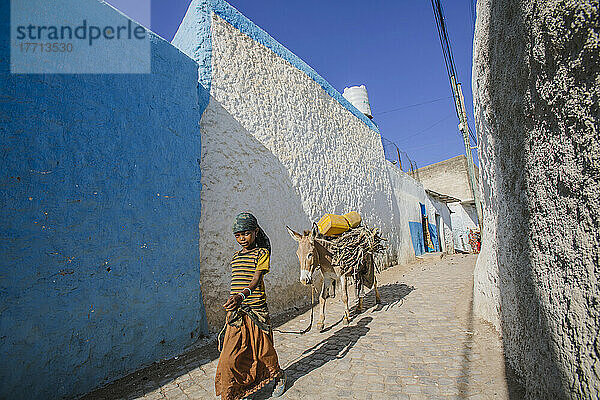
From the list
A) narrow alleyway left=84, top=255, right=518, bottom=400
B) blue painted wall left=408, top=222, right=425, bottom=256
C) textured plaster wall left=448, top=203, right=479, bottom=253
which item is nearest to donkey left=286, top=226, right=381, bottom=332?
narrow alleyway left=84, top=255, right=518, bottom=400

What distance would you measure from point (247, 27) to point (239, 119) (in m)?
2.28

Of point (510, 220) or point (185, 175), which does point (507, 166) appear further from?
point (185, 175)

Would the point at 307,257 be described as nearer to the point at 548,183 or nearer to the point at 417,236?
the point at 548,183

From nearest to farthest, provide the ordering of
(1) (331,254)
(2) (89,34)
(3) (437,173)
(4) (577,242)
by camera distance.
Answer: (4) (577,242)
(2) (89,34)
(1) (331,254)
(3) (437,173)

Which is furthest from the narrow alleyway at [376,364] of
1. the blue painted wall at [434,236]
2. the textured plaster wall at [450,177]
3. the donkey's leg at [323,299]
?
the textured plaster wall at [450,177]

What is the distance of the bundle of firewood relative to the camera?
5230 millimetres

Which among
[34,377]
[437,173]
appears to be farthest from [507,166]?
[437,173]

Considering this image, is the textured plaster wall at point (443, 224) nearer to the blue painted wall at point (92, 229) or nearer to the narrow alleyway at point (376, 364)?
the narrow alleyway at point (376, 364)

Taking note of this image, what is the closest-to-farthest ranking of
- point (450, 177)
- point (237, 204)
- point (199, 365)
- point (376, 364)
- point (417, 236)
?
point (376, 364) → point (199, 365) → point (237, 204) → point (417, 236) → point (450, 177)

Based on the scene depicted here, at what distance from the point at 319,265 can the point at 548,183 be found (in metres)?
3.58

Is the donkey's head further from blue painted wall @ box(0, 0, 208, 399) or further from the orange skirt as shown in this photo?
blue painted wall @ box(0, 0, 208, 399)

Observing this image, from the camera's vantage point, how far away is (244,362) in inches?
105

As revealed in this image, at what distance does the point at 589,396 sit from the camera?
61.5 inches

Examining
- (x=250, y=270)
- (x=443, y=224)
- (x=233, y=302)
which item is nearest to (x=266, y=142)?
(x=250, y=270)
